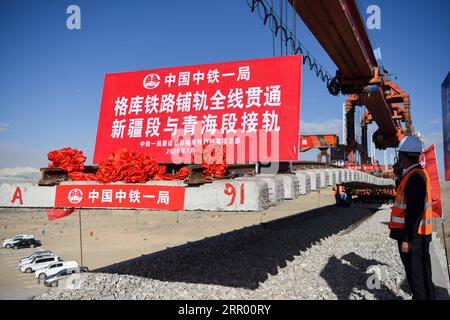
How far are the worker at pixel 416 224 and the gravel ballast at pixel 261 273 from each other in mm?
2452

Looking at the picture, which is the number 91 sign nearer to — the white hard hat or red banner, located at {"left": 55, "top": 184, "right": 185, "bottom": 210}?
red banner, located at {"left": 55, "top": 184, "right": 185, "bottom": 210}

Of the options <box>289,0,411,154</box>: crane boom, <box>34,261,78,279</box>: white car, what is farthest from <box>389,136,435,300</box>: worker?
<box>34,261,78,279</box>: white car

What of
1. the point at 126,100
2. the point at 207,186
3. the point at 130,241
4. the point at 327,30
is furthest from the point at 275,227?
the point at 130,241

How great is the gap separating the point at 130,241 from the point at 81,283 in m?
20.9

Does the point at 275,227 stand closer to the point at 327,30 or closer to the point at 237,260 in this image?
the point at 237,260

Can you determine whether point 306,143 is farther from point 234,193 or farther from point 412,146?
point 412,146

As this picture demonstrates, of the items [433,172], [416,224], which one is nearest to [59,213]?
[416,224]

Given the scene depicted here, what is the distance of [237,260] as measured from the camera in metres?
10.6

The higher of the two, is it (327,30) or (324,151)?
(327,30)

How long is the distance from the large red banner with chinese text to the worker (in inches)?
78.2

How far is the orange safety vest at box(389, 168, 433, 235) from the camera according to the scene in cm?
432

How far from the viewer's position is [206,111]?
6.95 metres

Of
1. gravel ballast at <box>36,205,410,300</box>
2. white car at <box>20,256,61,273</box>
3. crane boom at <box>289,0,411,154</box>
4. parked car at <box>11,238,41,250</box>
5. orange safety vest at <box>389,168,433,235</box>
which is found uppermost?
crane boom at <box>289,0,411,154</box>

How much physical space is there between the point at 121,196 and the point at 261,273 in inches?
188
